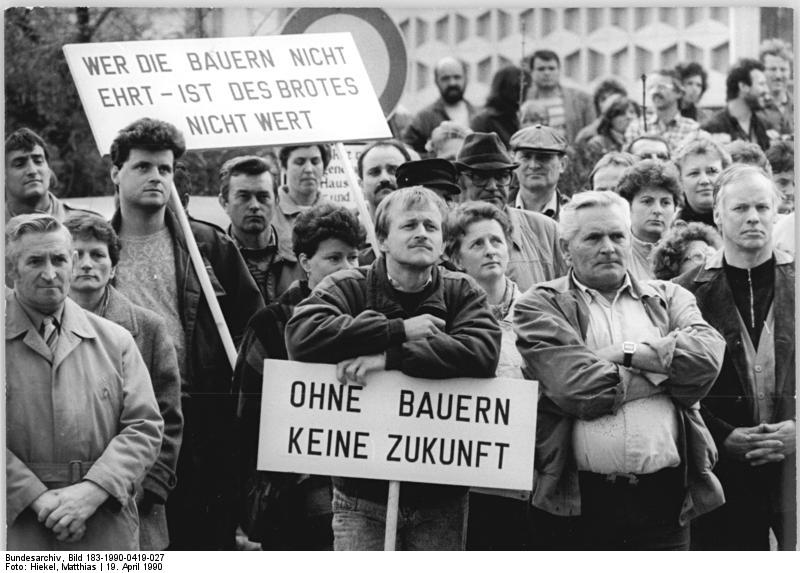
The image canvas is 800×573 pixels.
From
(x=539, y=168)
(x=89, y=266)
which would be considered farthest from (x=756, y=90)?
(x=89, y=266)

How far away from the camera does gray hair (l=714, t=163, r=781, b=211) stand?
26.0ft

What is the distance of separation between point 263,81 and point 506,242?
1.60 m

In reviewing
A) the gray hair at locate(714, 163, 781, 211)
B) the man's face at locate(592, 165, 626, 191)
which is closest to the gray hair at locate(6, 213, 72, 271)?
the man's face at locate(592, 165, 626, 191)

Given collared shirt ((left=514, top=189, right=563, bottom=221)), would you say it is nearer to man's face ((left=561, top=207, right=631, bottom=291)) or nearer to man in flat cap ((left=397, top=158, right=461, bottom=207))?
man in flat cap ((left=397, top=158, right=461, bottom=207))

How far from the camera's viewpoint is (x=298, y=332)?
7230 mm

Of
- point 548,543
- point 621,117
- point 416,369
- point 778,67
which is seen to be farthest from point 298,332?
point 778,67

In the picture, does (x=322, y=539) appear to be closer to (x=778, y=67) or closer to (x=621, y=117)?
(x=621, y=117)

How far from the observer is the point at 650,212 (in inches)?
315

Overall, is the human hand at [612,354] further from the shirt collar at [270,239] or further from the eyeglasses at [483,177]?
the shirt collar at [270,239]

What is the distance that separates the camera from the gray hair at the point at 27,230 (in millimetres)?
7664

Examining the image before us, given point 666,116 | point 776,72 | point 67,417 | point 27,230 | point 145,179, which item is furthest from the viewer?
point 666,116

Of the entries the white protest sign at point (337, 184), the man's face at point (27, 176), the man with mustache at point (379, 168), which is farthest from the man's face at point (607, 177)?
the man's face at point (27, 176)

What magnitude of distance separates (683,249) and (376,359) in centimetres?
179

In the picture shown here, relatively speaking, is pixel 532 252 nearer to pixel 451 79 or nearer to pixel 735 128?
pixel 451 79
